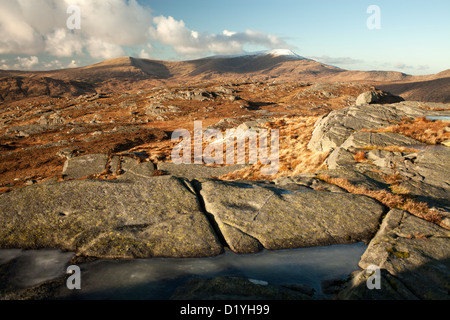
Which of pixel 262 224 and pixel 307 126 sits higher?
pixel 307 126

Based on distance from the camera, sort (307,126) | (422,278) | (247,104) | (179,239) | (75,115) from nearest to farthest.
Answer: (422,278)
(179,239)
(307,126)
(75,115)
(247,104)

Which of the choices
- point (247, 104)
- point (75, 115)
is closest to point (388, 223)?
point (247, 104)

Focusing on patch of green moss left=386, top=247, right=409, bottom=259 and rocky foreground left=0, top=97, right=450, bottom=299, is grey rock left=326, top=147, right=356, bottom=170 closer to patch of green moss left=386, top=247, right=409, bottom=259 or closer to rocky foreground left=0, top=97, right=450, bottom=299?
rocky foreground left=0, top=97, right=450, bottom=299

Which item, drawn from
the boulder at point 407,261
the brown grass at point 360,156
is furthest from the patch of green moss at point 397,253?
the brown grass at point 360,156

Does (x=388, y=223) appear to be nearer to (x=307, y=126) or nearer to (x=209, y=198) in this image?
(x=209, y=198)

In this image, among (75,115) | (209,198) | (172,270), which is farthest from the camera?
(75,115)

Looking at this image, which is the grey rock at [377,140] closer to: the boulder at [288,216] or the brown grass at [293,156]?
the brown grass at [293,156]
